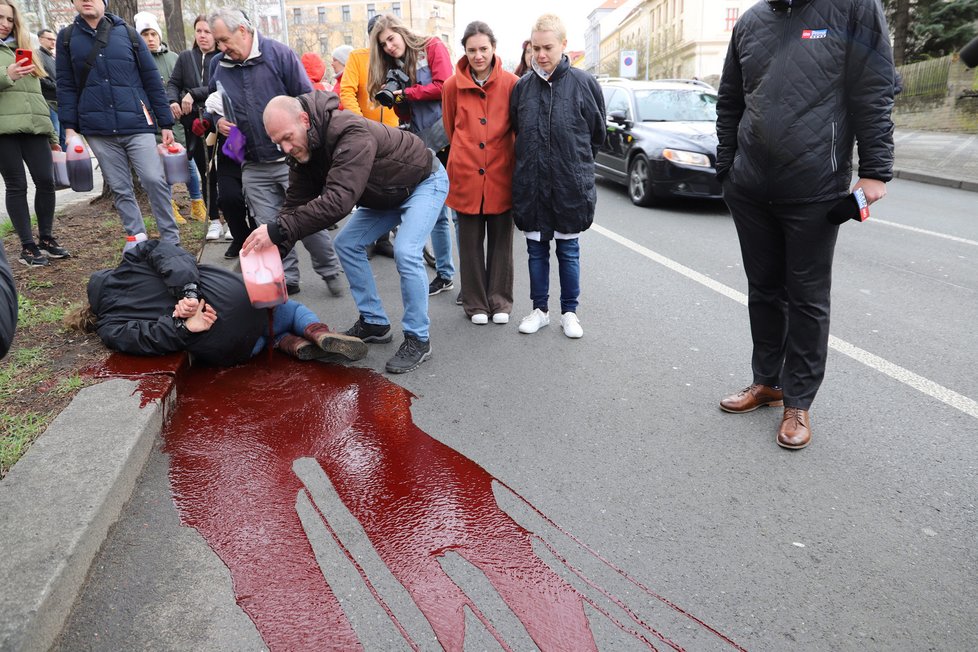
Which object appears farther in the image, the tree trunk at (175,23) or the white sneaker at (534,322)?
the tree trunk at (175,23)

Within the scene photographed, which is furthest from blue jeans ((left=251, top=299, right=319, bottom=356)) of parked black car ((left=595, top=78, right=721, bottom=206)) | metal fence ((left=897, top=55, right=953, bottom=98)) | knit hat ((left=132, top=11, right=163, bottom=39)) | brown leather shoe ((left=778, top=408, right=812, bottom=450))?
metal fence ((left=897, top=55, right=953, bottom=98))

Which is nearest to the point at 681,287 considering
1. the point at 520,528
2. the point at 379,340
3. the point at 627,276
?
the point at 627,276

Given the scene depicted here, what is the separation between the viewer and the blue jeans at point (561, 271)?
15.5ft

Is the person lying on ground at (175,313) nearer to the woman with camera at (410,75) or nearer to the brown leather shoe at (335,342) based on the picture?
the brown leather shoe at (335,342)

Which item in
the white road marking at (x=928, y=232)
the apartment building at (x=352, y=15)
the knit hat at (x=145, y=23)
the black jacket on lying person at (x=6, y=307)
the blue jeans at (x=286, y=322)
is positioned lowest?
the white road marking at (x=928, y=232)

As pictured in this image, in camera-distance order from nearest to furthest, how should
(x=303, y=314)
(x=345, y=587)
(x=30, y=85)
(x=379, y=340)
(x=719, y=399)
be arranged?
1. (x=345, y=587)
2. (x=719, y=399)
3. (x=303, y=314)
4. (x=379, y=340)
5. (x=30, y=85)

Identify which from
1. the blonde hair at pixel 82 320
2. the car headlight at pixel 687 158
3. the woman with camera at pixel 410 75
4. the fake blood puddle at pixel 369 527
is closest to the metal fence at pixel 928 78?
the car headlight at pixel 687 158

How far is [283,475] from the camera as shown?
10.1 feet

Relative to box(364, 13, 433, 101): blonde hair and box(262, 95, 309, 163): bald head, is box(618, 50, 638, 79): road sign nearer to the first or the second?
box(364, 13, 433, 101): blonde hair

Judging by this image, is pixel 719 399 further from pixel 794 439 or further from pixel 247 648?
pixel 247 648

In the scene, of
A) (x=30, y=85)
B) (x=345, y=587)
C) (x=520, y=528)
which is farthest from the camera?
(x=30, y=85)

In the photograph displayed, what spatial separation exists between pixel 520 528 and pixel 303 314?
228 cm

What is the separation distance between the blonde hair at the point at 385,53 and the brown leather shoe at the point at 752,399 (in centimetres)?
336

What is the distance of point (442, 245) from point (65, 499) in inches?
141
